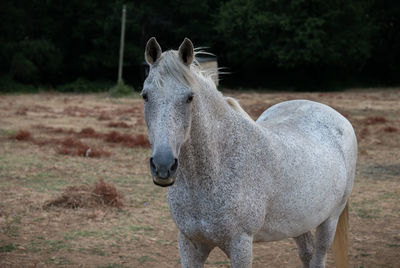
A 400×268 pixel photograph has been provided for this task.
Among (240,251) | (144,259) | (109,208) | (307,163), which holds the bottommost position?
(109,208)

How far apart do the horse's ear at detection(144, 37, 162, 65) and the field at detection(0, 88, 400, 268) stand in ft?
8.06

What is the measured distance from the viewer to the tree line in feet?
86.5

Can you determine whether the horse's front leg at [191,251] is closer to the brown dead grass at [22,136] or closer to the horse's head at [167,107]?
the horse's head at [167,107]

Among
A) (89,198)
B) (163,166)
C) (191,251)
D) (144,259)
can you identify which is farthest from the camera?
(89,198)

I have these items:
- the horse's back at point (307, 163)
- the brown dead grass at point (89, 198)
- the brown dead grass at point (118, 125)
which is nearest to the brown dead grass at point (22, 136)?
the brown dead grass at point (118, 125)

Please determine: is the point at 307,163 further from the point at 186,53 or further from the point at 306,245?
the point at 186,53

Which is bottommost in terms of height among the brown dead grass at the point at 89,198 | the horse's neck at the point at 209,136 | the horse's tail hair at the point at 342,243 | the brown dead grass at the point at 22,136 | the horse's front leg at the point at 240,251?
the brown dead grass at the point at 22,136

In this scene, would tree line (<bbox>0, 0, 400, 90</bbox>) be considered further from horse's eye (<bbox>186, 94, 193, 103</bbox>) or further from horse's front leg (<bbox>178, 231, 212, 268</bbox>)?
horse's eye (<bbox>186, 94, 193, 103</bbox>)

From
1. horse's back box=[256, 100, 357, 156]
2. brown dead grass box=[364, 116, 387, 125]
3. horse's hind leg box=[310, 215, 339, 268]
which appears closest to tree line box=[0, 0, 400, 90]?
brown dead grass box=[364, 116, 387, 125]

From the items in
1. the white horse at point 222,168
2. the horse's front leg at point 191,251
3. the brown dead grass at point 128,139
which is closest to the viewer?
the white horse at point 222,168

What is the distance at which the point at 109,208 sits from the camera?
5566 millimetres

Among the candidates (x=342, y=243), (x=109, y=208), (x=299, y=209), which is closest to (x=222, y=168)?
(x=299, y=209)

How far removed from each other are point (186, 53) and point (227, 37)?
27477mm

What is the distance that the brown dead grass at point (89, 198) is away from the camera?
5605mm
